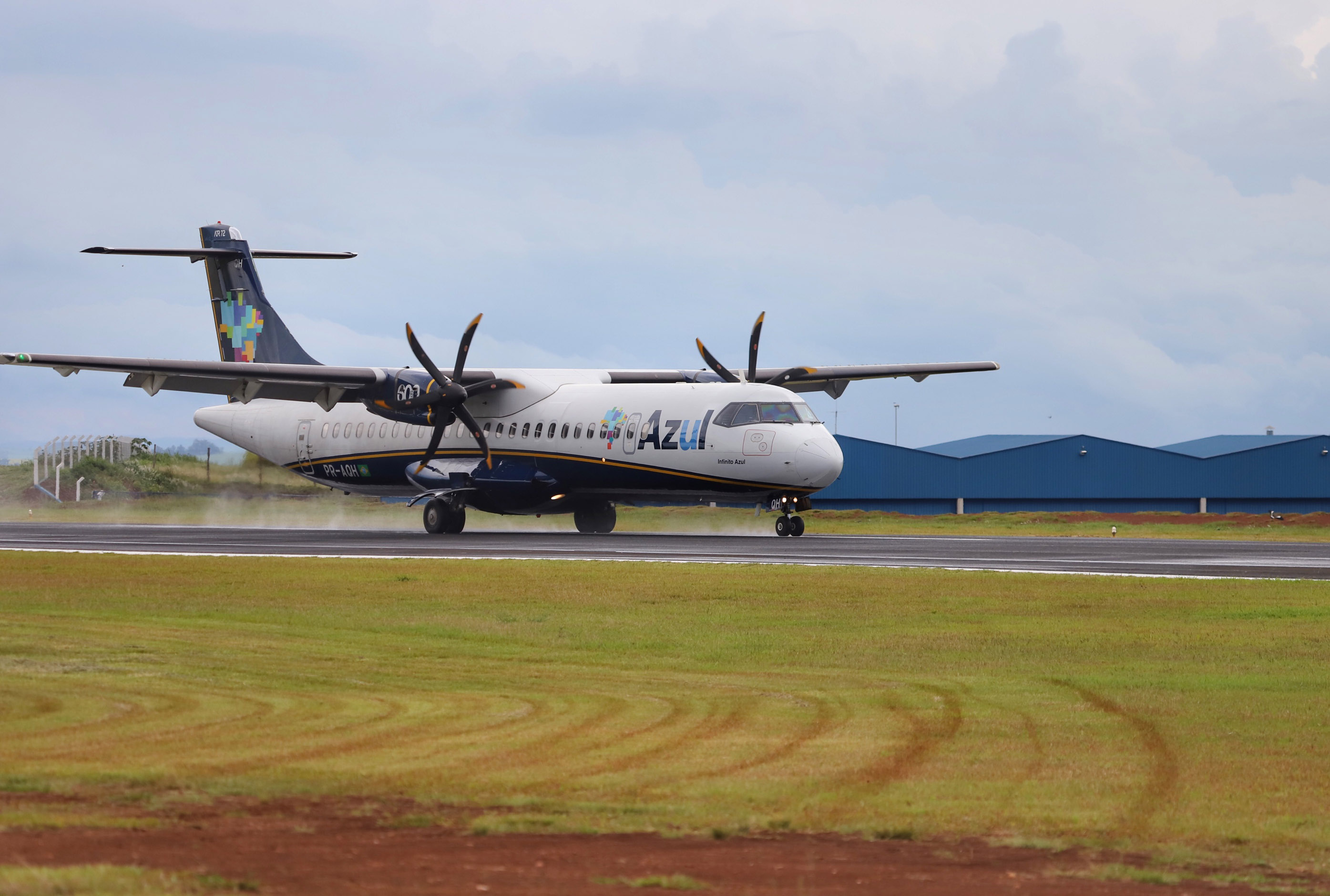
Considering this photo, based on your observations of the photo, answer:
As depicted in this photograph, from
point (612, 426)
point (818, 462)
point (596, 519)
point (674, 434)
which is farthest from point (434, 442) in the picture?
point (818, 462)

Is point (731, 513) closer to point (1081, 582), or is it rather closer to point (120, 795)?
point (1081, 582)

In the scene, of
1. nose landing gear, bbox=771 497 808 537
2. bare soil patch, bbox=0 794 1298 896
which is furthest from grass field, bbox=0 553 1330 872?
nose landing gear, bbox=771 497 808 537

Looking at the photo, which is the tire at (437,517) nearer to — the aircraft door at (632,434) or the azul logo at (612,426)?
the azul logo at (612,426)

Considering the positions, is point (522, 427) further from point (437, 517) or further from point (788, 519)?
point (788, 519)

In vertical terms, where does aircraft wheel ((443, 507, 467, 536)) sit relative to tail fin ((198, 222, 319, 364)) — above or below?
below

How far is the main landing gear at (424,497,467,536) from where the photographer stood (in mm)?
40344

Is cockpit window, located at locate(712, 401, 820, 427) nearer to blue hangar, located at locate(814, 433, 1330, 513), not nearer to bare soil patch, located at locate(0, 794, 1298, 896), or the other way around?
bare soil patch, located at locate(0, 794, 1298, 896)

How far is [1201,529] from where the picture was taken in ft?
158

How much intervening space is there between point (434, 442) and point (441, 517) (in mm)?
2152

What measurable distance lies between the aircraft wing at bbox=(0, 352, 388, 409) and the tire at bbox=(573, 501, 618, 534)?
17.1 feet

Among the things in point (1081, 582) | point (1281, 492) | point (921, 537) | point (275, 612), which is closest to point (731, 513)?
point (921, 537)

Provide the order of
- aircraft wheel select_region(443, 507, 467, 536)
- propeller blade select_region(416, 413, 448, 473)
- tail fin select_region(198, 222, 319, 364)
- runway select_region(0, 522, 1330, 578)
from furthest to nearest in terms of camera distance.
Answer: tail fin select_region(198, 222, 319, 364) < aircraft wheel select_region(443, 507, 467, 536) < propeller blade select_region(416, 413, 448, 473) < runway select_region(0, 522, 1330, 578)

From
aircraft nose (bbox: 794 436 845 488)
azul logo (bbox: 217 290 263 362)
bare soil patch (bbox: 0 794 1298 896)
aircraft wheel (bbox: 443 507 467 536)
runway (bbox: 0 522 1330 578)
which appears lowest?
bare soil patch (bbox: 0 794 1298 896)

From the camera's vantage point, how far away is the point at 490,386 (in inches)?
1596
